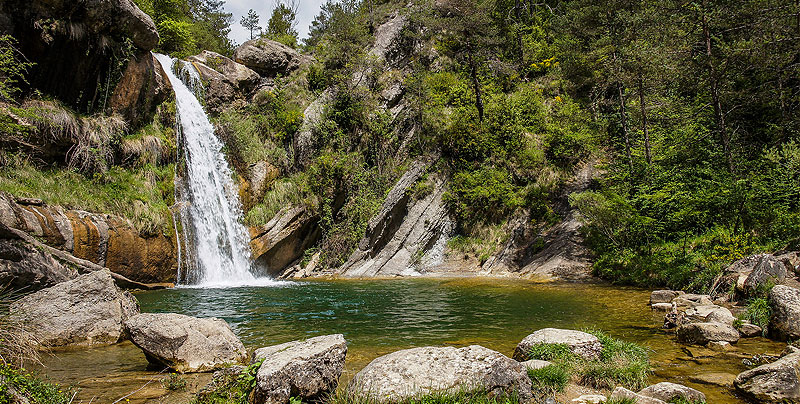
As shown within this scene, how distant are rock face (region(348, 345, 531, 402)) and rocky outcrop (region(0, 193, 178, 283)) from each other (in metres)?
13.9

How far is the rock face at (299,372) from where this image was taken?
4.22 m

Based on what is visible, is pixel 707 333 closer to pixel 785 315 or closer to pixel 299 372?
pixel 785 315

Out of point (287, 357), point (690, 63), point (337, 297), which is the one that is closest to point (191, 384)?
point (287, 357)

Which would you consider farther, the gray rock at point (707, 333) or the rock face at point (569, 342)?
the gray rock at point (707, 333)

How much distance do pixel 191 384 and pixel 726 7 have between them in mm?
20497

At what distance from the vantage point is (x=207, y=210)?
69.9 feet

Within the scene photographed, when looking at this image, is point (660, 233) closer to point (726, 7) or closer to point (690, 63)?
point (690, 63)

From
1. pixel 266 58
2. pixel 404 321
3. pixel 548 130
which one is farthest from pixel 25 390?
pixel 266 58

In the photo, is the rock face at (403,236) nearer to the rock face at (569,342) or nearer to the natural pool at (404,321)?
the natural pool at (404,321)

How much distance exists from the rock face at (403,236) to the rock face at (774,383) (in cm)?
1671

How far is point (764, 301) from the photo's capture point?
782cm

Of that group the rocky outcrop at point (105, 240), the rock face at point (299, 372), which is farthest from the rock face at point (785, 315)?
the rocky outcrop at point (105, 240)

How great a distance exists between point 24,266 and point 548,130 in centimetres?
2360

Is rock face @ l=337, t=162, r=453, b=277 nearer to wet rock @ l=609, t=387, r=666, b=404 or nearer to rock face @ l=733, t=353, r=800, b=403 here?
rock face @ l=733, t=353, r=800, b=403
